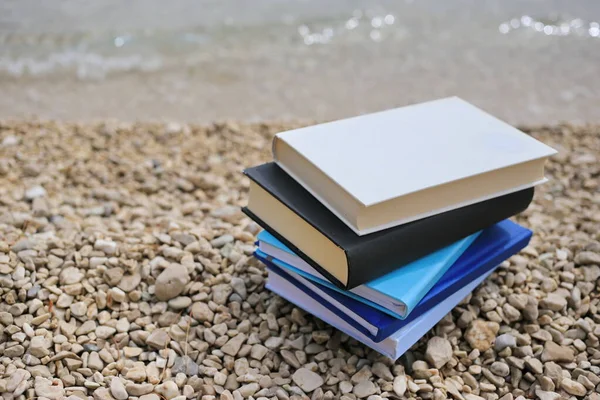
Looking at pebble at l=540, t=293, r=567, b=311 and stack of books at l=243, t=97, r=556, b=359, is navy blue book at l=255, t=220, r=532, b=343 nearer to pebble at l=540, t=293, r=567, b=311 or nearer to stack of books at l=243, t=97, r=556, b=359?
stack of books at l=243, t=97, r=556, b=359

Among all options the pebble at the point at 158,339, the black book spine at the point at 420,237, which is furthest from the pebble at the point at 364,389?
the pebble at the point at 158,339

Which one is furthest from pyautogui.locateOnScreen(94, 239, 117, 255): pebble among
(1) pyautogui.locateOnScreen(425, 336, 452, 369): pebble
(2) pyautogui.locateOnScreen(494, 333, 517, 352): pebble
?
(2) pyautogui.locateOnScreen(494, 333, 517, 352): pebble

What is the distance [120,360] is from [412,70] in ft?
8.96

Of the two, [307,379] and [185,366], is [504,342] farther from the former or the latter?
[185,366]

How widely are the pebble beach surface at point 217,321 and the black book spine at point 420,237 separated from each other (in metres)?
0.26

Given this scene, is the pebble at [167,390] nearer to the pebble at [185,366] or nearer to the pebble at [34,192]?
the pebble at [185,366]

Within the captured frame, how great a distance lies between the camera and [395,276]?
1549 millimetres

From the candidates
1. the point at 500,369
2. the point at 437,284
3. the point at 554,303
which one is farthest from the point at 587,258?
the point at 437,284

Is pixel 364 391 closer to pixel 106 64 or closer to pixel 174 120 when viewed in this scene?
pixel 174 120

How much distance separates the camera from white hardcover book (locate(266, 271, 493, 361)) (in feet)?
5.20

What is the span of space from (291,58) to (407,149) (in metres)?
2.48

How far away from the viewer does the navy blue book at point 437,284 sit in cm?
153

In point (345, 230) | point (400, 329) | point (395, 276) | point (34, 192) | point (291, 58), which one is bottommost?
point (291, 58)

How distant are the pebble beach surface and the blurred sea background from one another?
1.27m
